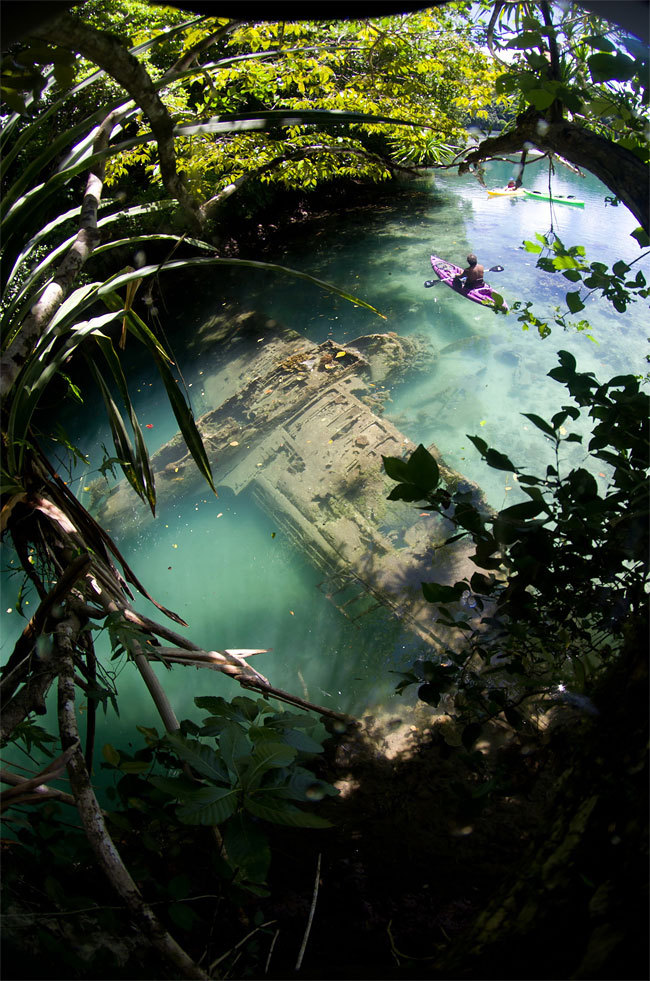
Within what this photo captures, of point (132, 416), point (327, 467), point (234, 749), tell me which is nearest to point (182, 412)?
point (132, 416)

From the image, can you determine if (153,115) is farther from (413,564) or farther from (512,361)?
(512,361)

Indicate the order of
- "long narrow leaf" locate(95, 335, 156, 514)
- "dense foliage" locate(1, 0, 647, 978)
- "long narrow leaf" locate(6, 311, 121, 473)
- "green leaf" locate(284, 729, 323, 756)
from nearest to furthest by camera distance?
"dense foliage" locate(1, 0, 647, 978) → "green leaf" locate(284, 729, 323, 756) → "long narrow leaf" locate(6, 311, 121, 473) → "long narrow leaf" locate(95, 335, 156, 514)

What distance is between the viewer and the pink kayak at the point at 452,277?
488 cm

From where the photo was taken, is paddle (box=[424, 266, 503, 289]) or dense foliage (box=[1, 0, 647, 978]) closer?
dense foliage (box=[1, 0, 647, 978])

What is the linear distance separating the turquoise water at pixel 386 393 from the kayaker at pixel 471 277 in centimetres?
15

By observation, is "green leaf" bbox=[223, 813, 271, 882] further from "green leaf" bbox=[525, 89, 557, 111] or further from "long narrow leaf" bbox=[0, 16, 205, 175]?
"long narrow leaf" bbox=[0, 16, 205, 175]

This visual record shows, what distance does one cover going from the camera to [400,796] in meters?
1.83

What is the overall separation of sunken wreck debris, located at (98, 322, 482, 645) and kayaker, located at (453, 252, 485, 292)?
0.83m

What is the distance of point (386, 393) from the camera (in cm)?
413

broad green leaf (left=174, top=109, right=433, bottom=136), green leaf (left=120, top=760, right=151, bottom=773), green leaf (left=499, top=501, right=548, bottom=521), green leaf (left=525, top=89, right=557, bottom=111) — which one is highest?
broad green leaf (left=174, top=109, right=433, bottom=136)

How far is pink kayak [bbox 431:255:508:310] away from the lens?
16.0 ft

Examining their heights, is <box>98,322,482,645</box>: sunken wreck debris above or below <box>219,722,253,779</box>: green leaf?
above

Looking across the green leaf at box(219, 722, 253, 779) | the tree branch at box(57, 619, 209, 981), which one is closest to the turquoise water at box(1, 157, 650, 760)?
the green leaf at box(219, 722, 253, 779)

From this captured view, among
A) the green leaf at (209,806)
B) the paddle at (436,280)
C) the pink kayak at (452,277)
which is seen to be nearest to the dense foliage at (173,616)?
the green leaf at (209,806)
